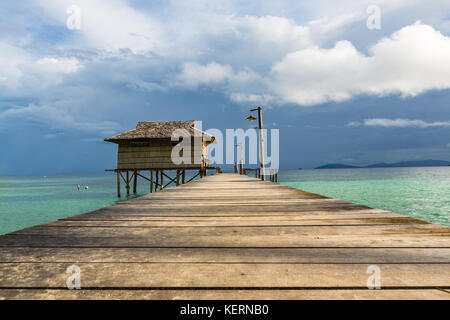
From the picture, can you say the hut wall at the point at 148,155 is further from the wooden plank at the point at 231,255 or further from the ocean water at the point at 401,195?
the wooden plank at the point at 231,255

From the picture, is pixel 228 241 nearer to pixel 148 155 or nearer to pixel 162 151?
pixel 162 151

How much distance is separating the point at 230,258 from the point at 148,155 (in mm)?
22028

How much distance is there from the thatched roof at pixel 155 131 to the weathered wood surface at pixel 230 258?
780 inches

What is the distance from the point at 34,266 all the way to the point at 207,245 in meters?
0.96

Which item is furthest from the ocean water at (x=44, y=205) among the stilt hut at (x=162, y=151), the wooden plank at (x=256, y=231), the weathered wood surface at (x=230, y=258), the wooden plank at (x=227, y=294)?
the wooden plank at (x=227, y=294)

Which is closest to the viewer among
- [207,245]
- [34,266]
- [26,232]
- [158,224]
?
[34,266]

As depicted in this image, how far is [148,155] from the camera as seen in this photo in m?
22.3

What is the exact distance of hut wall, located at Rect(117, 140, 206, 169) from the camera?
2202 centimetres

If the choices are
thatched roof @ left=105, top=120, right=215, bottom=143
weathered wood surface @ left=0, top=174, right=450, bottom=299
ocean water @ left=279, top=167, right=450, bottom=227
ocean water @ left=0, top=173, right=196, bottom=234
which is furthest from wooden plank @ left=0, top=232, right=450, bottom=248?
thatched roof @ left=105, top=120, right=215, bottom=143
